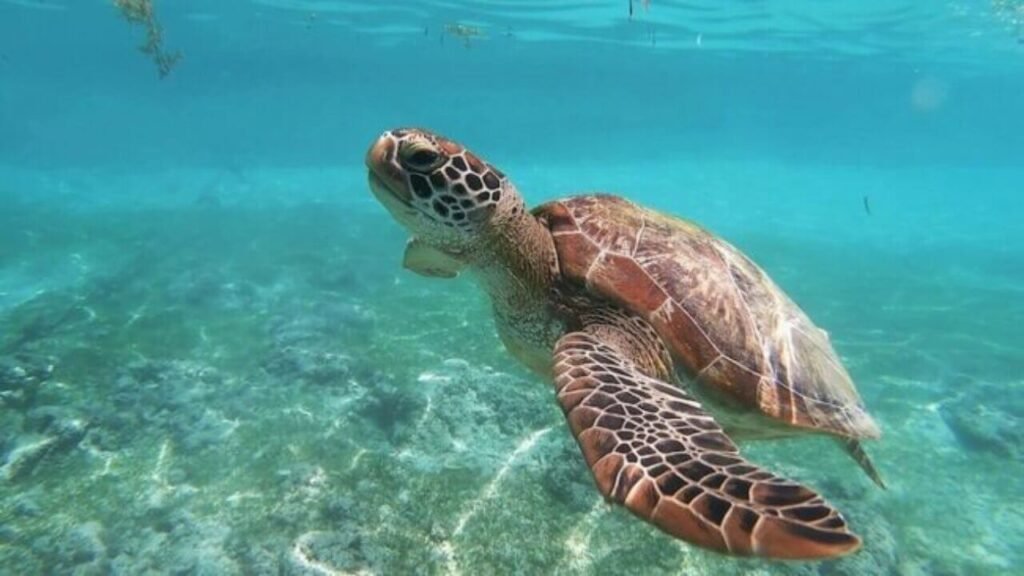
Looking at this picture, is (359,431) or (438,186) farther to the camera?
(359,431)

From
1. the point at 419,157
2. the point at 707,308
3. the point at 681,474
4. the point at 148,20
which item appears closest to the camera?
the point at 681,474

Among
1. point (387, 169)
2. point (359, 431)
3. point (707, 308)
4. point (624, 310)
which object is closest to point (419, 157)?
point (387, 169)

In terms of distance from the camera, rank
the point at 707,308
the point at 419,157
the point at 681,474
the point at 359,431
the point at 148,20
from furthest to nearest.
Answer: the point at 148,20
the point at 359,431
the point at 707,308
the point at 419,157
the point at 681,474

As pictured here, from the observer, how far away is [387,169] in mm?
Answer: 2926

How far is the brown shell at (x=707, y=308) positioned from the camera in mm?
3125

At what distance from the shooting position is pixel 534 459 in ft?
20.1

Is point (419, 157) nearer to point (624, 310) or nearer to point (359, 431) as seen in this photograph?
point (624, 310)

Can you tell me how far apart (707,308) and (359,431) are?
481cm

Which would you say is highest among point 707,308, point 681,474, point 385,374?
point 681,474

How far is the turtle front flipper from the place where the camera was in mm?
1528

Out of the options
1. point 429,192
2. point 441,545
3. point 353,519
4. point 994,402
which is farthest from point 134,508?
point 994,402

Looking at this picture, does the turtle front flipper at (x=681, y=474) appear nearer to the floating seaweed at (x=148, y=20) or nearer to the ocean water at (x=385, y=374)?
the ocean water at (x=385, y=374)

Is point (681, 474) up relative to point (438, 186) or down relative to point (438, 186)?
down

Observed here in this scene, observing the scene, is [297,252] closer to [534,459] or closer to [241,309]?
[241,309]
